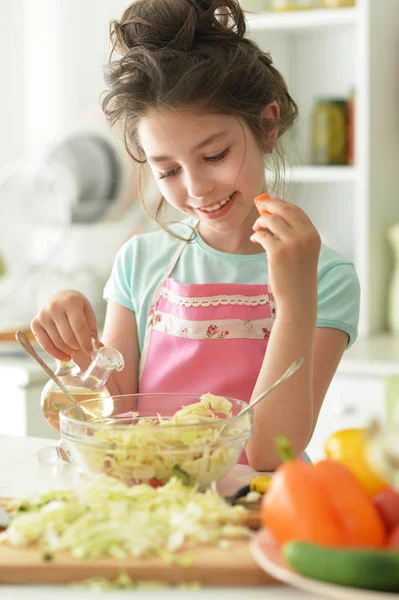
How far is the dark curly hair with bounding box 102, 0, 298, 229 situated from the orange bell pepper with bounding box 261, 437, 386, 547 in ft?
2.34

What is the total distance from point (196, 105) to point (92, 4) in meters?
2.02

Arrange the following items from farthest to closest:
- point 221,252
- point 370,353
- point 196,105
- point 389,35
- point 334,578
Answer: point 389,35 < point 370,353 < point 221,252 < point 196,105 < point 334,578

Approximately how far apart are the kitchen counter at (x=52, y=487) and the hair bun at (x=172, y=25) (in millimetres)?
588

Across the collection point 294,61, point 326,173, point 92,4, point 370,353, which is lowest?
point 370,353

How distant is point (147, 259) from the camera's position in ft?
5.47

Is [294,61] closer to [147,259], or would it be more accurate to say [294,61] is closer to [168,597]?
[147,259]

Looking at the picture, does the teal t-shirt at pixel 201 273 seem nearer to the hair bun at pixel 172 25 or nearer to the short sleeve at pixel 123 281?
the short sleeve at pixel 123 281

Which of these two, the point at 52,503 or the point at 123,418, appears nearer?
the point at 52,503

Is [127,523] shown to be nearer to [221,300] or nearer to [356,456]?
[356,456]

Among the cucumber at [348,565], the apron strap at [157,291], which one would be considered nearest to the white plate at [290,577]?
the cucumber at [348,565]

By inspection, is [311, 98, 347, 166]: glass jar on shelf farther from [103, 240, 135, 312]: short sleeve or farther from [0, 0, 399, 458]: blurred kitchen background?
[103, 240, 135, 312]: short sleeve

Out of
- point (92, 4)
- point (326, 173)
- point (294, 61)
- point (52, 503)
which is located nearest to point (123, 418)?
point (52, 503)

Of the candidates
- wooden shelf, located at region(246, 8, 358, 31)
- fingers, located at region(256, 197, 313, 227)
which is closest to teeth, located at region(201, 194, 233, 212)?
fingers, located at region(256, 197, 313, 227)

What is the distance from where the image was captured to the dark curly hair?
4.37ft
